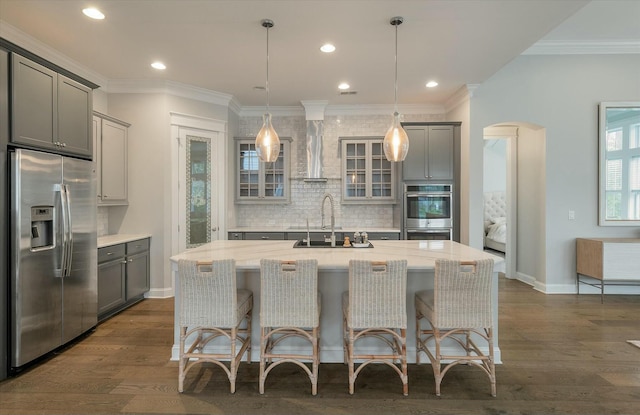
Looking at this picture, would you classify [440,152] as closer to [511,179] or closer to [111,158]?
[511,179]

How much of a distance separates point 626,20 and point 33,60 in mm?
6391

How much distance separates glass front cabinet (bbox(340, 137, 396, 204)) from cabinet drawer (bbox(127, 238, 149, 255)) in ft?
9.99

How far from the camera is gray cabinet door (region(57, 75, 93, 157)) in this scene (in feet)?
10.1

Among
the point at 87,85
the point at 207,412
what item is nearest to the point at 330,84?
the point at 87,85

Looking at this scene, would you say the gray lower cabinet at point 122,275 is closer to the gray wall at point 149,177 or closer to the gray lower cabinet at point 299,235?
the gray wall at point 149,177

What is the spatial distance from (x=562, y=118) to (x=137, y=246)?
245 inches

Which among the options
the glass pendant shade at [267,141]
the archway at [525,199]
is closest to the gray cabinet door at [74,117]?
the glass pendant shade at [267,141]

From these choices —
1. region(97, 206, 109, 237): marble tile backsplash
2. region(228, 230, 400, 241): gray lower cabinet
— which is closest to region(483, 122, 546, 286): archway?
region(228, 230, 400, 241): gray lower cabinet

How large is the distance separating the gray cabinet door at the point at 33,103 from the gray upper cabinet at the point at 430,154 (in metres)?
4.36

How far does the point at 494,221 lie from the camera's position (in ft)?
26.1

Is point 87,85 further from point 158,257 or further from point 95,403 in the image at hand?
point 95,403

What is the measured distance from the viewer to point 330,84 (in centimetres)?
471

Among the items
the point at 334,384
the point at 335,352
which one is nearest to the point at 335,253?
the point at 335,352

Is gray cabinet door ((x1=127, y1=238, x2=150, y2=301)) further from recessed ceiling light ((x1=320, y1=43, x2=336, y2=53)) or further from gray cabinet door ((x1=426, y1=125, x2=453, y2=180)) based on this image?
gray cabinet door ((x1=426, y1=125, x2=453, y2=180))
